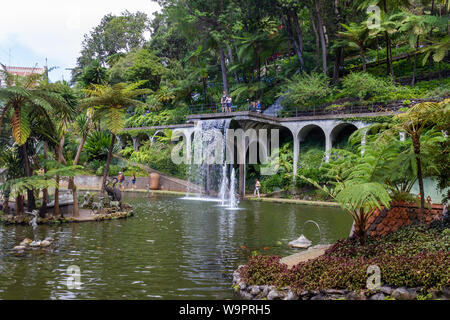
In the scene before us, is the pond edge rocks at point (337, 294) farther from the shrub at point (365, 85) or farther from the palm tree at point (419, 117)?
the shrub at point (365, 85)

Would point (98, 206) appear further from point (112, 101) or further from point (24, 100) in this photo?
point (24, 100)

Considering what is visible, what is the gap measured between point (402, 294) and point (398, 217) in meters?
3.64

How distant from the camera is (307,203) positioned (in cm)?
2366

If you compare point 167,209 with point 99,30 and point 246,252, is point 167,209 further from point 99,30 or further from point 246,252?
point 99,30

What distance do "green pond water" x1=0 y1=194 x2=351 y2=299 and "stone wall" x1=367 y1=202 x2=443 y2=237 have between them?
7.21 feet

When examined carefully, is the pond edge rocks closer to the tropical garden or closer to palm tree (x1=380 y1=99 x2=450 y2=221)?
the tropical garden

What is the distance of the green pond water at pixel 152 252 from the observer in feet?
25.0

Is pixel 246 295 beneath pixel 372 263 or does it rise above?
beneath

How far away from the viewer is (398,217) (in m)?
9.86

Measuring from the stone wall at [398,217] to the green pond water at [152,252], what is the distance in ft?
7.21

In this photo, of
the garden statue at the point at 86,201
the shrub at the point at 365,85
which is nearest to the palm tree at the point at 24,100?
the garden statue at the point at 86,201

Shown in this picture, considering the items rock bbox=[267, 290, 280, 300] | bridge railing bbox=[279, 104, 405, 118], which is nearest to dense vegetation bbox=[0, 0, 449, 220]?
bridge railing bbox=[279, 104, 405, 118]

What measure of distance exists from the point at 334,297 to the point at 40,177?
11132 mm

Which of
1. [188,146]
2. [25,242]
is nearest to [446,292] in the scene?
[25,242]
